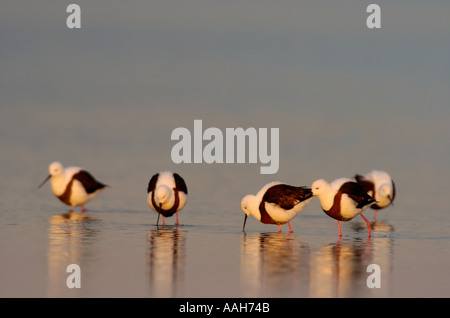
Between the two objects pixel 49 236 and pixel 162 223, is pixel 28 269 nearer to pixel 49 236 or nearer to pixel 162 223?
pixel 49 236

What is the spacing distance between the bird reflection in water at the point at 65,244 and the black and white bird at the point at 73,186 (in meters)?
1.63

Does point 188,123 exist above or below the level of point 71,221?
above

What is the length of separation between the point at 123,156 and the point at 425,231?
1563 cm

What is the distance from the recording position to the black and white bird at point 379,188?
913 inches

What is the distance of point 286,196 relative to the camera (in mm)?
18906

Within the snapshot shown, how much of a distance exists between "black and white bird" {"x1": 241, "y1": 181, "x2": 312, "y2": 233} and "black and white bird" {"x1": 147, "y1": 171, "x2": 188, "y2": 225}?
167cm

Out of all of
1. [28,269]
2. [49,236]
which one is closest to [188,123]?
[49,236]

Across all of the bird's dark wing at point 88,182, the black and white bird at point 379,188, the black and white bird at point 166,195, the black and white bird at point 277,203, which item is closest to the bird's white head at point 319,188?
the black and white bird at point 277,203

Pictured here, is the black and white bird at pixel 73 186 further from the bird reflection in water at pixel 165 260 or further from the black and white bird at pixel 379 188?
the black and white bird at pixel 379 188

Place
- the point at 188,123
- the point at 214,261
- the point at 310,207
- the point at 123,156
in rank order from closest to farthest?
the point at 214,261, the point at 310,207, the point at 123,156, the point at 188,123

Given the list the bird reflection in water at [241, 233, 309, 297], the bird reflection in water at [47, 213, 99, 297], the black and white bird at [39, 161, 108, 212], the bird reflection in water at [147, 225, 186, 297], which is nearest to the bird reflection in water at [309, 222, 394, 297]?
the bird reflection in water at [241, 233, 309, 297]

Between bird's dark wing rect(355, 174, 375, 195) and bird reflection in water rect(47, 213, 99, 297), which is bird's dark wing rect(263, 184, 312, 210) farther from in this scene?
bird's dark wing rect(355, 174, 375, 195)

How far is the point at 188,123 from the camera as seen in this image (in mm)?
38469

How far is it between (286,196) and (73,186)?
6480 mm
